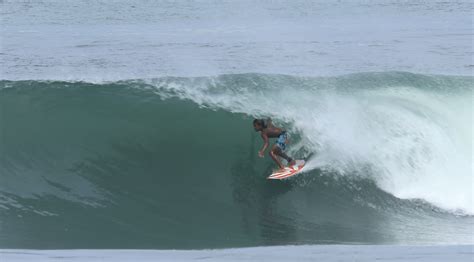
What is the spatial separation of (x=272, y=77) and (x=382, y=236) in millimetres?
5558

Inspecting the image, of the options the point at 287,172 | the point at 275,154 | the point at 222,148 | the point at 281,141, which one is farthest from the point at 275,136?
the point at 222,148

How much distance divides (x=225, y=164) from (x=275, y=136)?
3.62 ft

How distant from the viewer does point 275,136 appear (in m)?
10.5

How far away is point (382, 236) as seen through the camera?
9.38 metres

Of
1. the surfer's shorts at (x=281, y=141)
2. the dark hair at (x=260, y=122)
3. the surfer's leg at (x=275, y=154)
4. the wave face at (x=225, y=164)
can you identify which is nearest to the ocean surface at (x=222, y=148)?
the wave face at (x=225, y=164)

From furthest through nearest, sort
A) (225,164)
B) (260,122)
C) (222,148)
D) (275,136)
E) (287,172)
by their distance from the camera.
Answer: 1. (222,148)
2. (225,164)
3. (287,172)
4. (275,136)
5. (260,122)

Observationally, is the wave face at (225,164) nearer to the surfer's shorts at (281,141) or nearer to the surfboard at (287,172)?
the surfboard at (287,172)

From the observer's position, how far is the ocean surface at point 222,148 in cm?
954

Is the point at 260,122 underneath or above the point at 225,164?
above

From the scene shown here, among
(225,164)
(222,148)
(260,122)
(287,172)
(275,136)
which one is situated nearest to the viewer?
(260,122)

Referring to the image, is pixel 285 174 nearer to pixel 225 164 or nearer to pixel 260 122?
pixel 260 122

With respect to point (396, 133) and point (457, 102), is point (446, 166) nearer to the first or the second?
point (396, 133)

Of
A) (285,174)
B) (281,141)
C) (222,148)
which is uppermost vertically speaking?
(281,141)

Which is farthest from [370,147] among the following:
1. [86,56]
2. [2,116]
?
[86,56]
